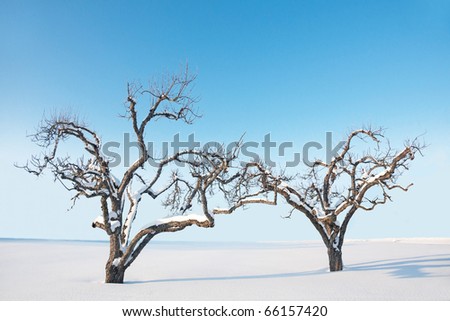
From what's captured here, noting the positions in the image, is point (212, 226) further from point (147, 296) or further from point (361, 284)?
point (361, 284)

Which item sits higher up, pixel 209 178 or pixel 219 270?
pixel 209 178

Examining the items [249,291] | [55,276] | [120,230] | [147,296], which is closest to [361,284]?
[249,291]

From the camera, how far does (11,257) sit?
63.1ft

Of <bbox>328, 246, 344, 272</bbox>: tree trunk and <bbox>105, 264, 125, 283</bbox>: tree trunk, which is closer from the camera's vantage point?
<bbox>105, 264, 125, 283</bbox>: tree trunk

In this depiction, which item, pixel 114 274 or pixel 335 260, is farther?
pixel 335 260

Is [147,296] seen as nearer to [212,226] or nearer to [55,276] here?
[212,226]

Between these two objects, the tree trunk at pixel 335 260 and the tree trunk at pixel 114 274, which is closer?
the tree trunk at pixel 114 274

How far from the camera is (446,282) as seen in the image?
9648 millimetres

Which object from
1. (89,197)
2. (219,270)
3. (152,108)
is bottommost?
(219,270)

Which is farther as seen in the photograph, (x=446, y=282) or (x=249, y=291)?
(x=446, y=282)

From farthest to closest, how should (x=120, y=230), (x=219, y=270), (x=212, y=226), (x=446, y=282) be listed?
1. (x=219, y=270)
2. (x=120, y=230)
3. (x=212, y=226)
4. (x=446, y=282)

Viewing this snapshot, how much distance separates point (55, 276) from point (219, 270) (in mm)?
6549
